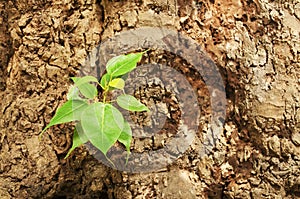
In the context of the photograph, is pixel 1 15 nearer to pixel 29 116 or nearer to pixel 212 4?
pixel 29 116

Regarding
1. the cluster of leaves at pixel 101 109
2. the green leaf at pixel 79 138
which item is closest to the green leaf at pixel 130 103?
the cluster of leaves at pixel 101 109

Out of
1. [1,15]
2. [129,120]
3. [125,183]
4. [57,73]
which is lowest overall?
[125,183]

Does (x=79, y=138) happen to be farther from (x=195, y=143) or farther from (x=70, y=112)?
(x=195, y=143)

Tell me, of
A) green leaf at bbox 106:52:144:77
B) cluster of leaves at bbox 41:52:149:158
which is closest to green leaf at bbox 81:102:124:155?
cluster of leaves at bbox 41:52:149:158

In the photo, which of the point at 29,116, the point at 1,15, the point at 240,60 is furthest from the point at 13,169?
the point at 240,60

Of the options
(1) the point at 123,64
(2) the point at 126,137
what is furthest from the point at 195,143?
(1) the point at 123,64

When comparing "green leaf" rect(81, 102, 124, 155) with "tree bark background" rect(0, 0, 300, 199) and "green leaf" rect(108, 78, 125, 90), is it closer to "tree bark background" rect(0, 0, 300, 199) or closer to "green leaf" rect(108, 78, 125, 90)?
"green leaf" rect(108, 78, 125, 90)

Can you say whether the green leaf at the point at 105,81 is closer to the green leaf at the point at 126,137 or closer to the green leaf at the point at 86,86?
the green leaf at the point at 86,86
